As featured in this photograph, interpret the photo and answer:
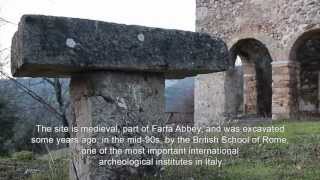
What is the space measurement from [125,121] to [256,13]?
460 inches

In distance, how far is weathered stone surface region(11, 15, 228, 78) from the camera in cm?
403

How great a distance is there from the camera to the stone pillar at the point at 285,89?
1467cm

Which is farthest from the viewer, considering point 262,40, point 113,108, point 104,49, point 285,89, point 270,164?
point 262,40

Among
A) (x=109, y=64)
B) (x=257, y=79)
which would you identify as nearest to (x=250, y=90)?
(x=257, y=79)

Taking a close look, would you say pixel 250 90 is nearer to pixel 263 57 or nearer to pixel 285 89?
pixel 263 57

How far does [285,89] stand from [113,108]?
11.0 m

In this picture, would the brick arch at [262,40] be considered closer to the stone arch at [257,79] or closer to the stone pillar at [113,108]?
the stone arch at [257,79]

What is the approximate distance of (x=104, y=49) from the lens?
434cm

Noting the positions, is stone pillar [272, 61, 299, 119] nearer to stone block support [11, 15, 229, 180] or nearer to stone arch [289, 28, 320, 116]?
A: stone arch [289, 28, 320, 116]

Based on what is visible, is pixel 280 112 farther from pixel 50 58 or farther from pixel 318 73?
pixel 50 58

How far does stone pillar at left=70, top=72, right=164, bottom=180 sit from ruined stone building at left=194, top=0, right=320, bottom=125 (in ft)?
32.4

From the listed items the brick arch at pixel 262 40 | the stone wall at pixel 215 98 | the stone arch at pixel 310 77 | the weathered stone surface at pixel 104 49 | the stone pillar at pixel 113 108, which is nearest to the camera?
the weathered stone surface at pixel 104 49

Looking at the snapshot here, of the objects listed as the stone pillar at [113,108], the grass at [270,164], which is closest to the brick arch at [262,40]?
the grass at [270,164]

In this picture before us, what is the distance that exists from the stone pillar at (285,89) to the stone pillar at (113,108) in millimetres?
10455
